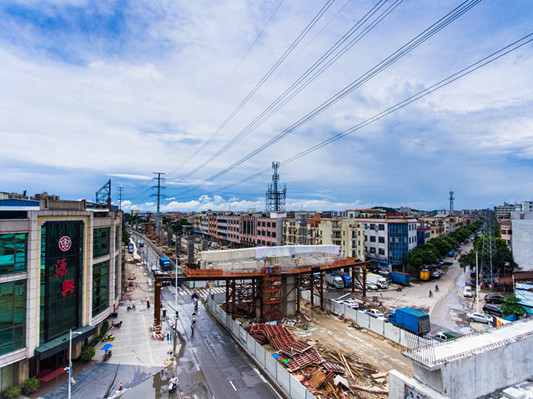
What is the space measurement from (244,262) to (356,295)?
77.2 ft

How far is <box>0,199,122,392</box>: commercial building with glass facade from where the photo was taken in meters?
21.3

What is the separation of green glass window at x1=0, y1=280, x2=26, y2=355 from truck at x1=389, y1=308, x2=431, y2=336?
1444 inches

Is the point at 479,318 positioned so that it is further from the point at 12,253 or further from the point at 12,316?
the point at 12,253

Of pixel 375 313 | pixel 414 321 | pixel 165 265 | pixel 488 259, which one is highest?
pixel 488 259

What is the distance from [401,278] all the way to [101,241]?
5302cm

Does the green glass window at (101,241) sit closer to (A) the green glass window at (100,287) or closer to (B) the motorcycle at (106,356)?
(A) the green glass window at (100,287)

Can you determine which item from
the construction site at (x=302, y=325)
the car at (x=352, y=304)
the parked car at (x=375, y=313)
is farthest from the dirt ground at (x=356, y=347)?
the car at (x=352, y=304)

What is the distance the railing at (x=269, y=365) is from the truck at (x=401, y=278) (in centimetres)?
3823

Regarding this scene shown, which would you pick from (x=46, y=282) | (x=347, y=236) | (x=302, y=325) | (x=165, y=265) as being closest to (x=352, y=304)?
(x=302, y=325)

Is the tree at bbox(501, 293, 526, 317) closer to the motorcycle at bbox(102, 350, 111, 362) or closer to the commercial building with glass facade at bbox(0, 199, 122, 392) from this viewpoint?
the motorcycle at bbox(102, 350, 111, 362)

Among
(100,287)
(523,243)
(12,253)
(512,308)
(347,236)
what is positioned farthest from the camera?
(347,236)

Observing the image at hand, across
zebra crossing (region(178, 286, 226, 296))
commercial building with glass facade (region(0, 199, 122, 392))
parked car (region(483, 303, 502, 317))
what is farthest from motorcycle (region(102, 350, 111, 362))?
parked car (region(483, 303, 502, 317))

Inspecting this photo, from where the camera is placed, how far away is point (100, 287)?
29.7m

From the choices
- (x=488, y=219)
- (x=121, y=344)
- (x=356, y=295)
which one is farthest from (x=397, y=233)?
(x=121, y=344)
